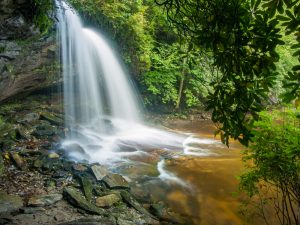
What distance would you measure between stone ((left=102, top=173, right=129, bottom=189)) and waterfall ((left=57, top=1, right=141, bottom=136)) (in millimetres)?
4159

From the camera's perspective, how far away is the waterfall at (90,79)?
1091 centimetres

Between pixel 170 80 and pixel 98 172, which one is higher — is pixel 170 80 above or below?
above

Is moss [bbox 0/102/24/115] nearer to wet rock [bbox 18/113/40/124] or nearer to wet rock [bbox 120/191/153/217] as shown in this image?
wet rock [bbox 18/113/40/124]

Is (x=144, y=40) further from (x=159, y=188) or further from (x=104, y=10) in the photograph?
(x=159, y=188)

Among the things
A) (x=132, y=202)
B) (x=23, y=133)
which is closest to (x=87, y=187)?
(x=132, y=202)

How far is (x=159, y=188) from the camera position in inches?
269

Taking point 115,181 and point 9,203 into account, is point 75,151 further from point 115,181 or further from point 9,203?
point 9,203

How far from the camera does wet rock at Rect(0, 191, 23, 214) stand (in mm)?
5145

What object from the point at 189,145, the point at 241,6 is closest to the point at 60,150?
the point at 189,145

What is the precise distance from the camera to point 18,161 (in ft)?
22.9

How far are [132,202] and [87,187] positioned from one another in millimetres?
974

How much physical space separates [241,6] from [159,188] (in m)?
5.19

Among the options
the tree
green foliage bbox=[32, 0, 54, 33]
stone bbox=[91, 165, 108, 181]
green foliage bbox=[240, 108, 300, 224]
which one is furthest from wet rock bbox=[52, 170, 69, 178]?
the tree

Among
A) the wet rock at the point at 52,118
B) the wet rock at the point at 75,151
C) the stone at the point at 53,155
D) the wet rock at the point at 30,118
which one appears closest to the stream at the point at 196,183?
the wet rock at the point at 75,151
